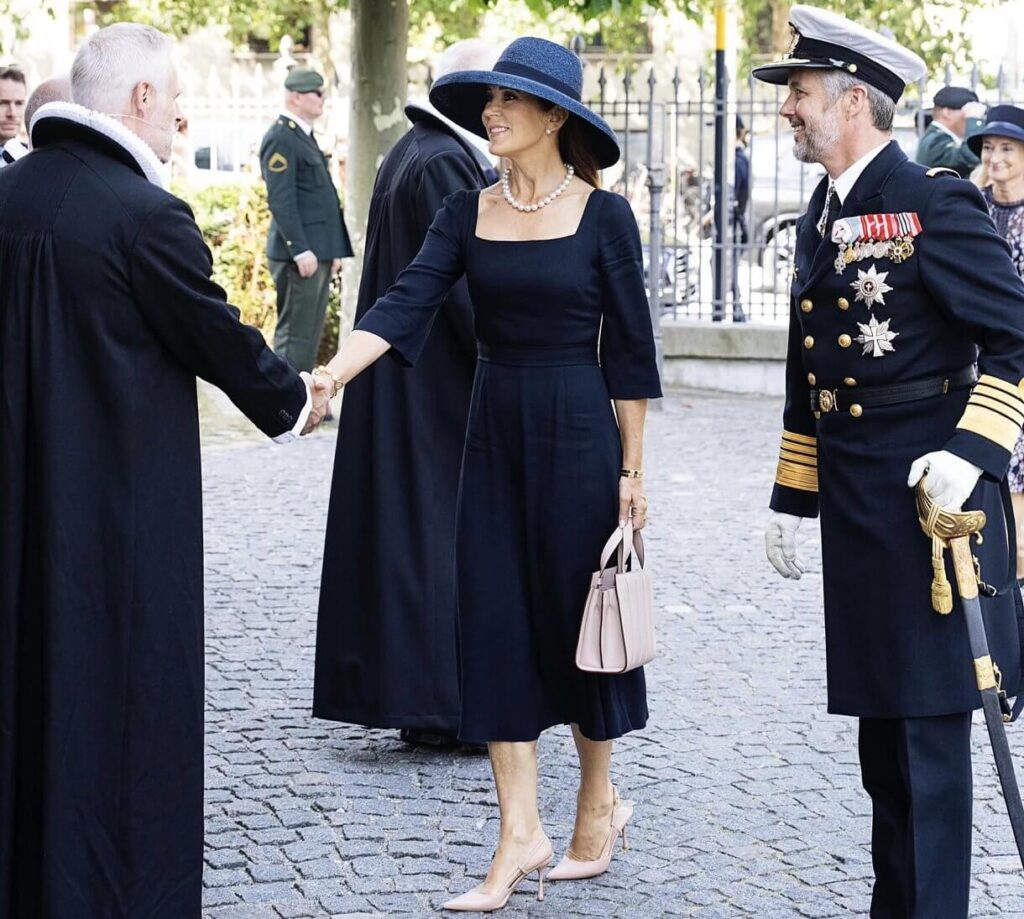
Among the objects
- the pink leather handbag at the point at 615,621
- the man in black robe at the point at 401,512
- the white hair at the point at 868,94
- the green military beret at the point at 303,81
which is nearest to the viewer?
the white hair at the point at 868,94

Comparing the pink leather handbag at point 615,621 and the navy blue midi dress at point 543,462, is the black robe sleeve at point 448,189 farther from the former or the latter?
the pink leather handbag at point 615,621

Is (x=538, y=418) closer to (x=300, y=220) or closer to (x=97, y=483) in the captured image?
(x=97, y=483)

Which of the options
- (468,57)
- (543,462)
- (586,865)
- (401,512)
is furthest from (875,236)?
(401,512)

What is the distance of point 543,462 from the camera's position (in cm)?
457

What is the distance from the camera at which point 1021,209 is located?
745 cm

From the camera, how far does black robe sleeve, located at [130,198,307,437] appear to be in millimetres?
3744

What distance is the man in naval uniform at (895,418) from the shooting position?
380 cm

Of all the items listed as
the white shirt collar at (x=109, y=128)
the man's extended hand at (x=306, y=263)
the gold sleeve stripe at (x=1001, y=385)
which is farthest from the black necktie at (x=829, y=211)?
the man's extended hand at (x=306, y=263)

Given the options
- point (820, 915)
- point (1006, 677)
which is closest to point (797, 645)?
point (820, 915)

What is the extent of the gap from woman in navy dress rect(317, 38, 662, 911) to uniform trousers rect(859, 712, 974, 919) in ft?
2.76

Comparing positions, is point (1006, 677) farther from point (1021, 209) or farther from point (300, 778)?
point (1021, 209)

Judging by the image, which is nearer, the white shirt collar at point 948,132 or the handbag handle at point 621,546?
the handbag handle at point 621,546

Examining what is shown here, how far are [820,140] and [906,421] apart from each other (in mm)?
610

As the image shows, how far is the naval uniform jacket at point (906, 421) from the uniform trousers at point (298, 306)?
8.52 m
